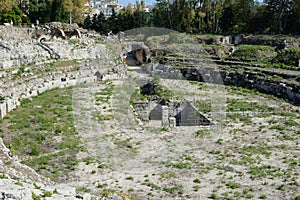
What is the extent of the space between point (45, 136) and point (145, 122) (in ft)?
22.4

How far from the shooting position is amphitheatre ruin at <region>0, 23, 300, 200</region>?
11.3 m

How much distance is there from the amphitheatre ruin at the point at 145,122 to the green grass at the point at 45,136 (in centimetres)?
4

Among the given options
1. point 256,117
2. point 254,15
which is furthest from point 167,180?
point 254,15

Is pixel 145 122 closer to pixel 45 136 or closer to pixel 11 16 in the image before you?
pixel 45 136

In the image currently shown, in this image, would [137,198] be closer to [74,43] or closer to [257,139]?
[257,139]

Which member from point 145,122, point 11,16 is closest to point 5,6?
point 11,16

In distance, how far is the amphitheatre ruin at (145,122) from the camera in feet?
37.1

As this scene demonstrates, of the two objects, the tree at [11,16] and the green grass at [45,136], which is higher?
the tree at [11,16]

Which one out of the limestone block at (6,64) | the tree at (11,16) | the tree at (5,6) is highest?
the tree at (5,6)

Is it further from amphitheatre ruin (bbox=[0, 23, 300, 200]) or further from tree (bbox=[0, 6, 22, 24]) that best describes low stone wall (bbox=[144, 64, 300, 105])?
tree (bbox=[0, 6, 22, 24])

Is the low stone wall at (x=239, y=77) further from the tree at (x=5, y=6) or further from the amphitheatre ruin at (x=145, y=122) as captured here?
the tree at (x=5, y=6)

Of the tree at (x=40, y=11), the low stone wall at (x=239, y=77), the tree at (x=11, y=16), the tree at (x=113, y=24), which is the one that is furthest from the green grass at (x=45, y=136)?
the tree at (x=113, y=24)

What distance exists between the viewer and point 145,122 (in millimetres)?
20906

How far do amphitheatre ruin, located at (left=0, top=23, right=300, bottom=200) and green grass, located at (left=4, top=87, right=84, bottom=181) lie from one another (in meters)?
0.04
